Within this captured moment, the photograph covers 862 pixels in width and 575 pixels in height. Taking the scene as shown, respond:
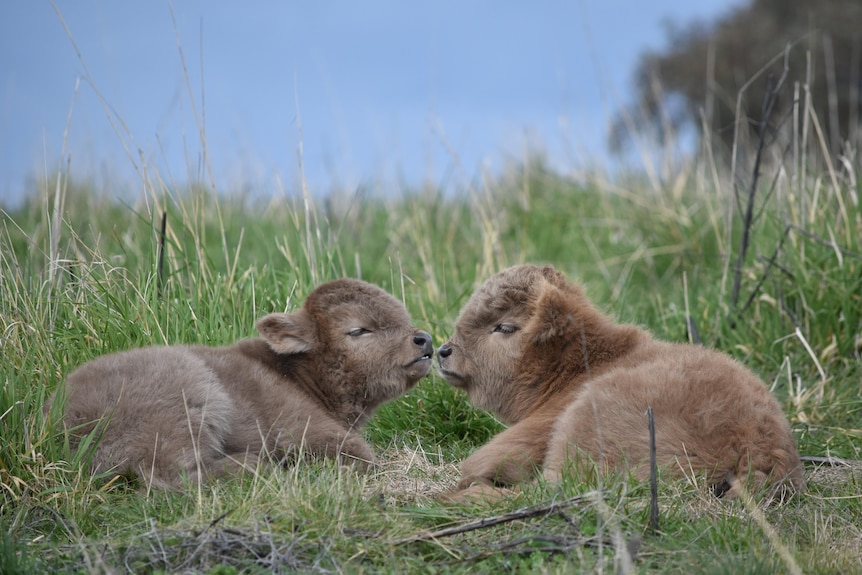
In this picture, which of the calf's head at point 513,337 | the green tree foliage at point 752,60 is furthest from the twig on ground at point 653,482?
the green tree foliage at point 752,60

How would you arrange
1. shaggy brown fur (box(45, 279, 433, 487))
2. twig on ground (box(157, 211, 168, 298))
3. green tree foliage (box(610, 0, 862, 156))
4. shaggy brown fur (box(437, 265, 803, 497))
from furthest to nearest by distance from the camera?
green tree foliage (box(610, 0, 862, 156))
twig on ground (box(157, 211, 168, 298))
shaggy brown fur (box(45, 279, 433, 487))
shaggy brown fur (box(437, 265, 803, 497))

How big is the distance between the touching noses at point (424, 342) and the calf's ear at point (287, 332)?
693 millimetres

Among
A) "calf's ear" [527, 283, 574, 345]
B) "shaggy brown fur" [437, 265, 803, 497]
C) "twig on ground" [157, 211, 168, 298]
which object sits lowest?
"shaggy brown fur" [437, 265, 803, 497]

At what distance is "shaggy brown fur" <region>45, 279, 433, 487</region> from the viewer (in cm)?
493

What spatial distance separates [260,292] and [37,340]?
1.89m

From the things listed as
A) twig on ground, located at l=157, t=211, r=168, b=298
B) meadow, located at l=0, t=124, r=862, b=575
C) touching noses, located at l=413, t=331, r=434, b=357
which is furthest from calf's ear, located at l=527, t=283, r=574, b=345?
twig on ground, located at l=157, t=211, r=168, b=298

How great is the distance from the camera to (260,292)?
7.37 m

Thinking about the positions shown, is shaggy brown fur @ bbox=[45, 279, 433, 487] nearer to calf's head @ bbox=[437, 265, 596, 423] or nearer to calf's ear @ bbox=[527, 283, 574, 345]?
calf's head @ bbox=[437, 265, 596, 423]

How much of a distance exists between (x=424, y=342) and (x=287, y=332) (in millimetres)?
915

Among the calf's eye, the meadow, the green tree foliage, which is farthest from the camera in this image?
the green tree foliage

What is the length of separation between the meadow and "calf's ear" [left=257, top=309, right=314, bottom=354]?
913 millimetres

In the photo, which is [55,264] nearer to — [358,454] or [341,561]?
[358,454]

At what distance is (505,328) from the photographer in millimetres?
5871

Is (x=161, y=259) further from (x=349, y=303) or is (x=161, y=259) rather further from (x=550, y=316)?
(x=550, y=316)
